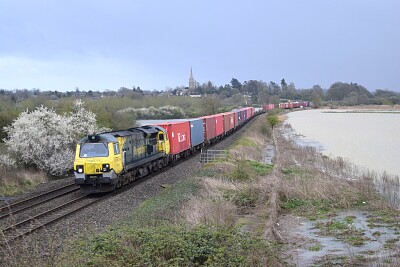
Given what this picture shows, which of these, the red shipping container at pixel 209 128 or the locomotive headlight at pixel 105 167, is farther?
the red shipping container at pixel 209 128

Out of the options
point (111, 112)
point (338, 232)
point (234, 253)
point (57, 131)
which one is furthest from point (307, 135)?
point (234, 253)

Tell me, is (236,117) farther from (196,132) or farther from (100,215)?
(100,215)

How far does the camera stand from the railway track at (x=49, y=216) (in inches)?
572

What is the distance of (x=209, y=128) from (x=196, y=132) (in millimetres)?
5122

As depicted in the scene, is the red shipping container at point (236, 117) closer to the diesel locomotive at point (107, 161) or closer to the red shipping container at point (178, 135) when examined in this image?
the red shipping container at point (178, 135)

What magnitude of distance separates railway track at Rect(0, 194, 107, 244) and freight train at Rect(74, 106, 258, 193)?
100cm

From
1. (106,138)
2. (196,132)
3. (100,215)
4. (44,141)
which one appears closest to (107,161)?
(106,138)

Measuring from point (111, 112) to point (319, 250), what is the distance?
45.8 metres

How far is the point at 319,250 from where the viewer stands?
39.2 feet

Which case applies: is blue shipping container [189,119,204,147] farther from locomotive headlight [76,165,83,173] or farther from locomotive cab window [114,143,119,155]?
locomotive headlight [76,165,83,173]

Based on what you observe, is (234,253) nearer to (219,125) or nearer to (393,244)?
(393,244)

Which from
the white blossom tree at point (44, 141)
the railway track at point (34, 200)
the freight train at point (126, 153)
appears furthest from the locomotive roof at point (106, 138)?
the white blossom tree at point (44, 141)

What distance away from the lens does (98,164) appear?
2134cm

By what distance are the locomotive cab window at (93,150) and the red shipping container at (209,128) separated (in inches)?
876
